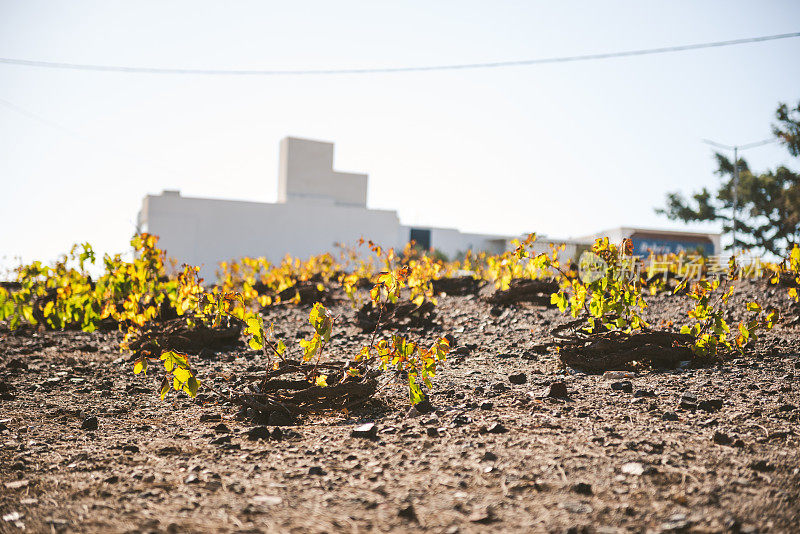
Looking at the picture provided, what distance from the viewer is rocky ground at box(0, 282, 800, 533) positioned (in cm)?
208

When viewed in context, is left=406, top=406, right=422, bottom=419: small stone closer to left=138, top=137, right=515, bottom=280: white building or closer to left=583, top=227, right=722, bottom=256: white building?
left=138, top=137, right=515, bottom=280: white building

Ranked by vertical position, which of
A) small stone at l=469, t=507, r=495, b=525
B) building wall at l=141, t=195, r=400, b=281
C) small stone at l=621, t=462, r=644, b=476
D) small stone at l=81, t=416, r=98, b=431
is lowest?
small stone at l=81, t=416, r=98, b=431

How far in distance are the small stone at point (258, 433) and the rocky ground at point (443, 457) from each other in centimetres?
1

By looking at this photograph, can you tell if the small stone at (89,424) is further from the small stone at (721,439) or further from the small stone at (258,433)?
the small stone at (721,439)

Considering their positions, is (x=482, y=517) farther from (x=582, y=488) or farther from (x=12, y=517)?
(x=12, y=517)

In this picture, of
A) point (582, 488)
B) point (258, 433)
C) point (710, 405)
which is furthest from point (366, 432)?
point (710, 405)

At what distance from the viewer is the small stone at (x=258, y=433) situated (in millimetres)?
3125

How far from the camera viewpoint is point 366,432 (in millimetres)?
3049

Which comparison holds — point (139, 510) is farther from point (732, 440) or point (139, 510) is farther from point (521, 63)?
point (521, 63)

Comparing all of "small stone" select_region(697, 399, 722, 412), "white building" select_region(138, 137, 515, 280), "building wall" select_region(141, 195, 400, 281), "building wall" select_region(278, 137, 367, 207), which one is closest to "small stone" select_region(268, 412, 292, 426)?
"small stone" select_region(697, 399, 722, 412)

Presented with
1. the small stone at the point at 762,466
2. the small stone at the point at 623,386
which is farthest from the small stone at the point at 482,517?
the small stone at the point at 623,386

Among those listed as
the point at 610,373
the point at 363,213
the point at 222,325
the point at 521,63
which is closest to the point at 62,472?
the point at 610,373

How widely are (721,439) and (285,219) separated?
3601 cm

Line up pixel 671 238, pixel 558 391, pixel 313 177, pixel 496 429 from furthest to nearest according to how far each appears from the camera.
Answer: pixel 671 238 → pixel 313 177 → pixel 558 391 → pixel 496 429
